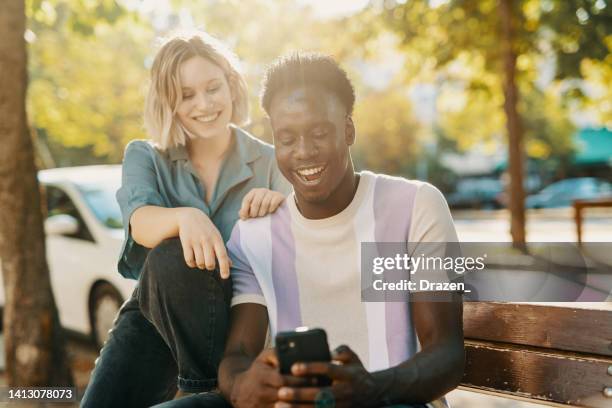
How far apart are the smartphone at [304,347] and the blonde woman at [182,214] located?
1.68ft

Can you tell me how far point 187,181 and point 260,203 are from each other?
46 centimetres

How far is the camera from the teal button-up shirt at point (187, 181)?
2.62 metres

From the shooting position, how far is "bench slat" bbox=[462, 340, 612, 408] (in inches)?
83.4

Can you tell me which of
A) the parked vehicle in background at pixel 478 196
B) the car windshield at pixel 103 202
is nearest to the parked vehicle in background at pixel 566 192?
the parked vehicle in background at pixel 478 196

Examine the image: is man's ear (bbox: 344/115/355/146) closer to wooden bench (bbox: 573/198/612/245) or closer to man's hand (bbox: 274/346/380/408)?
man's hand (bbox: 274/346/380/408)

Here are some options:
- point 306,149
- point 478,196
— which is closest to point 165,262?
point 306,149

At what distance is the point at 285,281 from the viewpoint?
7.34 ft

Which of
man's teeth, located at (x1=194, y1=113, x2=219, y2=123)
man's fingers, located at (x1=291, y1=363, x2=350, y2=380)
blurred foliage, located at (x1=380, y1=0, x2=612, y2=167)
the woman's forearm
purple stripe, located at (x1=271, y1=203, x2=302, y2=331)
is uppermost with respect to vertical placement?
blurred foliage, located at (x1=380, y1=0, x2=612, y2=167)

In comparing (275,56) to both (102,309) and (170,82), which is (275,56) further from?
(170,82)

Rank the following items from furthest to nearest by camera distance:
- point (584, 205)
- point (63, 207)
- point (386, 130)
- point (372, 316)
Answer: point (386, 130) < point (584, 205) < point (63, 207) < point (372, 316)

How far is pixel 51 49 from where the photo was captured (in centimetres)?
1438

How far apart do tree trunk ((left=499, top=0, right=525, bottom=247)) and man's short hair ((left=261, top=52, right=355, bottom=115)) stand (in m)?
7.12

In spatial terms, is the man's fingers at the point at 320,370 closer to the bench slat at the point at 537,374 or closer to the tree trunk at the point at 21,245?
the bench slat at the point at 537,374

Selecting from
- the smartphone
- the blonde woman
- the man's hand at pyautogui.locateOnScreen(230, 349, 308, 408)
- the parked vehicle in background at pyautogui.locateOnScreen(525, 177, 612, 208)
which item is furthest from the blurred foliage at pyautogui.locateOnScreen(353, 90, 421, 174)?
the smartphone
